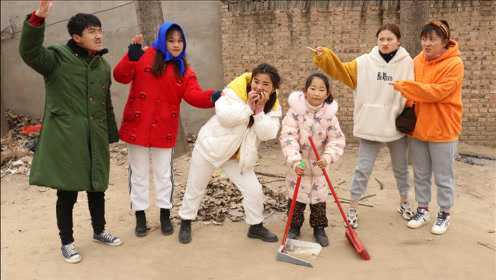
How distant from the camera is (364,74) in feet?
13.0

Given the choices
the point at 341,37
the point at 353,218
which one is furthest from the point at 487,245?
the point at 341,37

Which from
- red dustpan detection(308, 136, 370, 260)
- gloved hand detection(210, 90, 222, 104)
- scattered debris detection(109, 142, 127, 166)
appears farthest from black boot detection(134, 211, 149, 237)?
scattered debris detection(109, 142, 127, 166)

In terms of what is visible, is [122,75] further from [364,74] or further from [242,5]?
[242,5]

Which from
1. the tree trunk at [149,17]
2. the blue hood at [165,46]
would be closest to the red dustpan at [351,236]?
the blue hood at [165,46]

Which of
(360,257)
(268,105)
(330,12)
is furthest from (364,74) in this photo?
(330,12)

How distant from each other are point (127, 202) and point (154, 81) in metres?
1.81

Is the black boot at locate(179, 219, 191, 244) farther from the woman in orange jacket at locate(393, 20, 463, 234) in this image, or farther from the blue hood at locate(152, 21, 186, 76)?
the woman in orange jacket at locate(393, 20, 463, 234)

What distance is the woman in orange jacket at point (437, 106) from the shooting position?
3.71 meters

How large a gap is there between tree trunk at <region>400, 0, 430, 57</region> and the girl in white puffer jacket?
3.29 m

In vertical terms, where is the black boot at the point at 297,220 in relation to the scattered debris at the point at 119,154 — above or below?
above

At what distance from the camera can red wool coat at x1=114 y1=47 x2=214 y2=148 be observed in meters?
3.77

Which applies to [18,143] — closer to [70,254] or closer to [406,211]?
[70,254]

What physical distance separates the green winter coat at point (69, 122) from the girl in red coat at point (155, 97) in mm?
318

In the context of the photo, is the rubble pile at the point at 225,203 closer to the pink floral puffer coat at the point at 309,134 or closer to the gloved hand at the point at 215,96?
the pink floral puffer coat at the point at 309,134
